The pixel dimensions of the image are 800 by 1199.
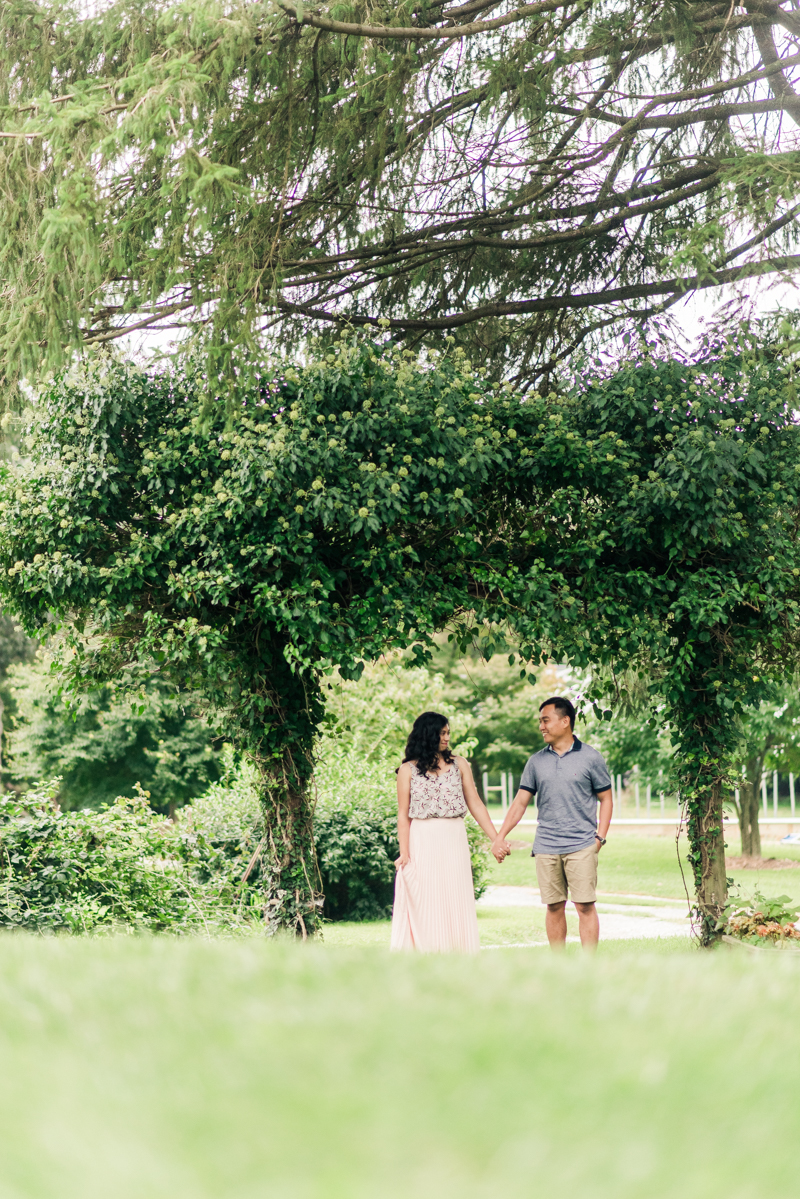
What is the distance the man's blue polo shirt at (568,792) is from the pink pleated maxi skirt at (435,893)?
2.83 feet

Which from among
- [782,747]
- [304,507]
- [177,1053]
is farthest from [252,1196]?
[782,747]

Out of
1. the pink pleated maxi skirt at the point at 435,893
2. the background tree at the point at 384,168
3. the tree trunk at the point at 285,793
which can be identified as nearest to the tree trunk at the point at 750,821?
the background tree at the point at 384,168

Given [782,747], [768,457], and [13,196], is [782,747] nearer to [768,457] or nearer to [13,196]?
[768,457]

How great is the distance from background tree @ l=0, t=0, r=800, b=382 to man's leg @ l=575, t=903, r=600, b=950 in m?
4.53

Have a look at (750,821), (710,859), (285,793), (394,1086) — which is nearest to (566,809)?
(710,859)

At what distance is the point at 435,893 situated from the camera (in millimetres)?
7176

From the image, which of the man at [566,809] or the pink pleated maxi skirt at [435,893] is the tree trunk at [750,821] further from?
the pink pleated maxi skirt at [435,893]

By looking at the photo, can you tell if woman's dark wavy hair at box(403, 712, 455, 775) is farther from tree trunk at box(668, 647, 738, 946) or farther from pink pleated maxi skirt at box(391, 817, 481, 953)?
tree trunk at box(668, 647, 738, 946)

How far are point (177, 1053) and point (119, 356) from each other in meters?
6.99

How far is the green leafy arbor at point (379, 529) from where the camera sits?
792 cm

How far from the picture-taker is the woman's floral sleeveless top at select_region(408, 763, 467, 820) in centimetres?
719

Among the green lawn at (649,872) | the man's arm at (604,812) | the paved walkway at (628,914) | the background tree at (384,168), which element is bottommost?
the green lawn at (649,872)

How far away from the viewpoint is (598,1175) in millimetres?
1964

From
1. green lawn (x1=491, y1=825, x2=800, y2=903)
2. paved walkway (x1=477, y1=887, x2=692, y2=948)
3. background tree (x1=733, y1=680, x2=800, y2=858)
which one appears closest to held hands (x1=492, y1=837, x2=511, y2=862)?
paved walkway (x1=477, y1=887, x2=692, y2=948)
